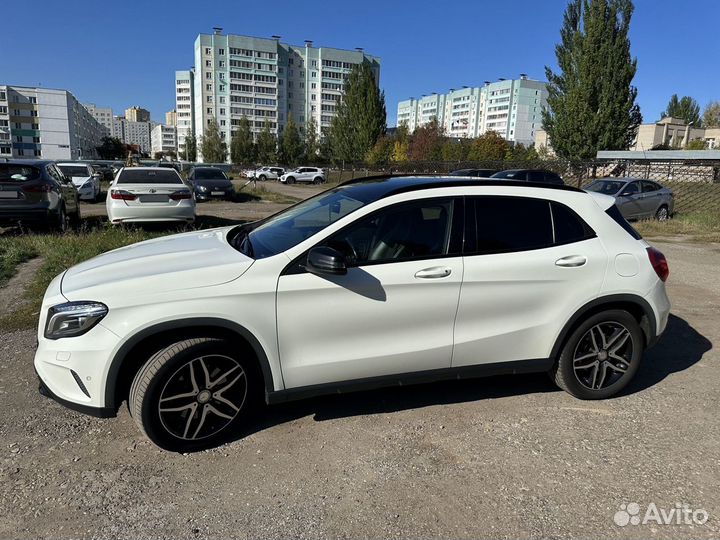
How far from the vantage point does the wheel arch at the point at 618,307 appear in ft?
11.8

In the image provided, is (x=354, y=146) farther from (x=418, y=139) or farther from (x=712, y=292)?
(x=712, y=292)

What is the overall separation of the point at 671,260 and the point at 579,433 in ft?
28.0

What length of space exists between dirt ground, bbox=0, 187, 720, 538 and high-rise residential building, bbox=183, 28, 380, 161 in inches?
4051

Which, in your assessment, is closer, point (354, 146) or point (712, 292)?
point (712, 292)

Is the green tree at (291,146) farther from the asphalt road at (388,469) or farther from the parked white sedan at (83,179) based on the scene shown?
the asphalt road at (388,469)

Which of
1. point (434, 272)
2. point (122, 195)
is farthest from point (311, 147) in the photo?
point (434, 272)

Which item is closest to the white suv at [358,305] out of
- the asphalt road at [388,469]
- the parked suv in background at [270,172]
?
the asphalt road at [388,469]

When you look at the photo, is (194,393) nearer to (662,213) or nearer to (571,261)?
(571,261)

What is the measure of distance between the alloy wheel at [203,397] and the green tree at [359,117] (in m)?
59.1

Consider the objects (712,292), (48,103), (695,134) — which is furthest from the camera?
(48,103)

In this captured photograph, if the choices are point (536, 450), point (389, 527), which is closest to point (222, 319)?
point (389, 527)

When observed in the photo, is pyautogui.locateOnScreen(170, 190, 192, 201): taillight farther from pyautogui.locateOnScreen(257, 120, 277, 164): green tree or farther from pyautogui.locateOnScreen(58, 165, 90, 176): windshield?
pyautogui.locateOnScreen(257, 120, 277, 164): green tree

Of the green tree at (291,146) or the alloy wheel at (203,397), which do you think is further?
the green tree at (291,146)

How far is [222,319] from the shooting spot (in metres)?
2.85
